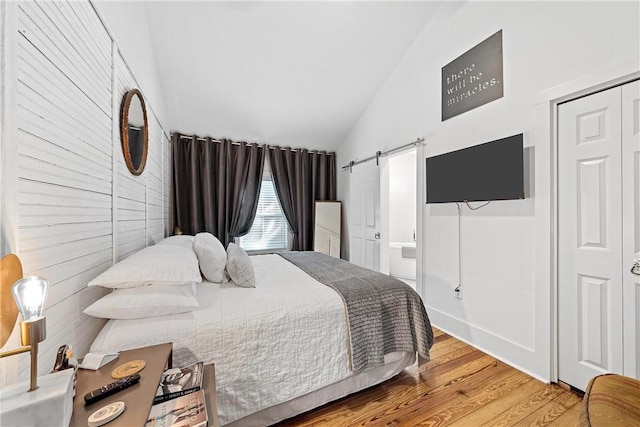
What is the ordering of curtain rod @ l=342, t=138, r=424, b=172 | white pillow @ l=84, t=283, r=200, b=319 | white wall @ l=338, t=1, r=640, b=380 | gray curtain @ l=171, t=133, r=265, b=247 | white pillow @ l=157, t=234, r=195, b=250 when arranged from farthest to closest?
gray curtain @ l=171, t=133, r=265, b=247, curtain rod @ l=342, t=138, r=424, b=172, white pillow @ l=157, t=234, r=195, b=250, white wall @ l=338, t=1, r=640, b=380, white pillow @ l=84, t=283, r=200, b=319

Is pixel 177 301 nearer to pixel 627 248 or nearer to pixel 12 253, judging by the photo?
pixel 12 253

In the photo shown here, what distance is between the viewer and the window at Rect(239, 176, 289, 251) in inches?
168

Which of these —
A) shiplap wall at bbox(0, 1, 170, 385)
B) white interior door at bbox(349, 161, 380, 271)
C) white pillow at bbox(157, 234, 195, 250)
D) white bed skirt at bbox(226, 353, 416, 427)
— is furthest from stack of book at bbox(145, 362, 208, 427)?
white interior door at bbox(349, 161, 380, 271)

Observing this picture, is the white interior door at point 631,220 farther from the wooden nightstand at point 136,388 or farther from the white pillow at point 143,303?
the white pillow at point 143,303

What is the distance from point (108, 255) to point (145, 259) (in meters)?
0.34

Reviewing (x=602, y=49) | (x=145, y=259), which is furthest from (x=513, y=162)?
(x=145, y=259)

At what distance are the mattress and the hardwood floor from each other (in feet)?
0.32

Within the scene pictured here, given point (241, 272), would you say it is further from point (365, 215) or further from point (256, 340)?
point (365, 215)

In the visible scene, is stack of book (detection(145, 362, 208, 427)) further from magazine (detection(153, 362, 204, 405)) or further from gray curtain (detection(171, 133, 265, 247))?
gray curtain (detection(171, 133, 265, 247))

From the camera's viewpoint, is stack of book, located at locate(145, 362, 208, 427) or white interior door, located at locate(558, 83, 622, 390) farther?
white interior door, located at locate(558, 83, 622, 390)

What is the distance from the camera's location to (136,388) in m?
0.81

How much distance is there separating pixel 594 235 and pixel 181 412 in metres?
2.39

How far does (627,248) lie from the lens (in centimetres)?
146

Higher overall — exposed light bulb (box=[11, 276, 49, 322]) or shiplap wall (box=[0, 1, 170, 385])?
shiplap wall (box=[0, 1, 170, 385])
